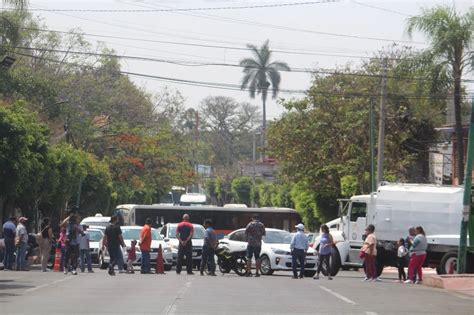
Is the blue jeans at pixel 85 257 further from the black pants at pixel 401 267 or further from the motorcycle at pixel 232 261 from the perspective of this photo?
the black pants at pixel 401 267

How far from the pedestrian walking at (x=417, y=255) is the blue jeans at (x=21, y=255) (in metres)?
12.1

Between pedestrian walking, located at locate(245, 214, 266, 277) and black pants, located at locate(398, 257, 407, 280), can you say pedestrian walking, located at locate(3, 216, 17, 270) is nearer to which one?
pedestrian walking, located at locate(245, 214, 266, 277)

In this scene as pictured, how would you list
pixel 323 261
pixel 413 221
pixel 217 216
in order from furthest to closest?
pixel 217 216 → pixel 413 221 → pixel 323 261

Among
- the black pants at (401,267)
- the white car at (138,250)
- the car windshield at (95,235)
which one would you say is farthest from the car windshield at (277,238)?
the car windshield at (95,235)

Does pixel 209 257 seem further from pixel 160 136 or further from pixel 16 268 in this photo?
pixel 160 136

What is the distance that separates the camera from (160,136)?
75500mm

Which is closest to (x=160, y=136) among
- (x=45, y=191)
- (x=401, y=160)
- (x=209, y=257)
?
(x=401, y=160)

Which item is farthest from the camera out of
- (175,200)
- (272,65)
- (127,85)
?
(272,65)

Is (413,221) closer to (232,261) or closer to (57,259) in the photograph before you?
(232,261)

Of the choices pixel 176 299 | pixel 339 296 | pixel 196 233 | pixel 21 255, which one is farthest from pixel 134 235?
pixel 176 299

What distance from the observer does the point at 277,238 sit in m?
36.2

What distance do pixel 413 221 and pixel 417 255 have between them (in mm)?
5335

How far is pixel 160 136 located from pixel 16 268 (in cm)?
4234

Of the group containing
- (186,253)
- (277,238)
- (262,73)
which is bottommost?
(186,253)
